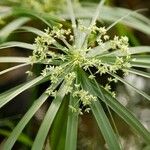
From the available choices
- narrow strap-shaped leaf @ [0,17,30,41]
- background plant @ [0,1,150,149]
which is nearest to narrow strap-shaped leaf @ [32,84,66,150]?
background plant @ [0,1,150,149]

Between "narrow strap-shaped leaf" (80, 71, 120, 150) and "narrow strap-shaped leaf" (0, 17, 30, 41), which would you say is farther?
"narrow strap-shaped leaf" (0, 17, 30, 41)

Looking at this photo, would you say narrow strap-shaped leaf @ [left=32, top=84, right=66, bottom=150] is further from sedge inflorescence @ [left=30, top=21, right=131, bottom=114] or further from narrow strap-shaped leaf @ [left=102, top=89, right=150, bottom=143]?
narrow strap-shaped leaf @ [left=102, top=89, right=150, bottom=143]

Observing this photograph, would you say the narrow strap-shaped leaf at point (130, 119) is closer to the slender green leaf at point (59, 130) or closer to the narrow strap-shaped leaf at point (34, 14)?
the slender green leaf at point (59, 130)

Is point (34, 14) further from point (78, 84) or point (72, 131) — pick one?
point (72, 131)

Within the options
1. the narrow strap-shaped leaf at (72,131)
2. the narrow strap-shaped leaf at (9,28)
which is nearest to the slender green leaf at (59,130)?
the narrow strap-shaped leaf at (72,131)

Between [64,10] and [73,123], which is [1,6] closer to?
[64,10]
